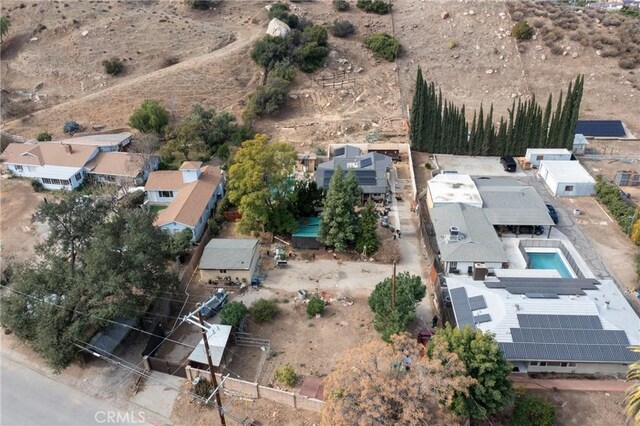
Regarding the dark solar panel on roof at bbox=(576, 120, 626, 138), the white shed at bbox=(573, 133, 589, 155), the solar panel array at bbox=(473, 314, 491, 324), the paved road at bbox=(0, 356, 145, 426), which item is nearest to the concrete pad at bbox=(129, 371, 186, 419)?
the paved road at bbox=(0, 356, 145, 426)

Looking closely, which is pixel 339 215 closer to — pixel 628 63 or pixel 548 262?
pixel 548 262

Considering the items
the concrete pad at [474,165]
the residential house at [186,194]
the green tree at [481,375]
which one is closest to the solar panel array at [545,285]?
the green tree at [481,375]

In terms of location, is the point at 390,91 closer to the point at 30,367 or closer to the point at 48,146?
Result: the point at 48,146

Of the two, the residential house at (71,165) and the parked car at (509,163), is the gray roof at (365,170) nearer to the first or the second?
the parked car at (509,163)

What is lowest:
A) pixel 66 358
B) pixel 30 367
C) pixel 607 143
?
pixel 607 143

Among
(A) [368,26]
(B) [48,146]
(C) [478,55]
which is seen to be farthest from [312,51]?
(B) [48,146]
